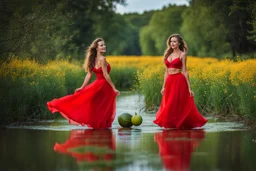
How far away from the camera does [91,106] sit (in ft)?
55.2

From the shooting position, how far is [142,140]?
45.6 ft

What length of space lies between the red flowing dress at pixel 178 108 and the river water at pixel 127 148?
0.27 metres

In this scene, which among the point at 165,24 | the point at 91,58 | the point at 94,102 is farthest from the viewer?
the point at 165,24

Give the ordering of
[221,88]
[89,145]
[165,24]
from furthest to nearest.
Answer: [165,24]
[221,88]
[89,145]

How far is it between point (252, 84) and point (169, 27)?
108 meters

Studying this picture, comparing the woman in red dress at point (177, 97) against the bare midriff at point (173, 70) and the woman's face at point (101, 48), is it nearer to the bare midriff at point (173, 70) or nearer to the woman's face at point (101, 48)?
the bare midriff at point (173, 70)

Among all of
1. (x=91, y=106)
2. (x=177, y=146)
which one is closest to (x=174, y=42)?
(x=91, y=106)

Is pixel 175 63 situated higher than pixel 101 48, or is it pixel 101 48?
pixel 101 48

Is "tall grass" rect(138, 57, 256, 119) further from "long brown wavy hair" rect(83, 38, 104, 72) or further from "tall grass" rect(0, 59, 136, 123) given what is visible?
"long brown wavy hair" rect(83, 38, 104, 72)

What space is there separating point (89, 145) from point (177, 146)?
5.32ft

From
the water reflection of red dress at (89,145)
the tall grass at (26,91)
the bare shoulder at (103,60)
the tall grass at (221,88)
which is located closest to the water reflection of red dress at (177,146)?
the water reflection of red dress at (89,145)

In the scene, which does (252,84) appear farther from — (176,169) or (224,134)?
(176,169)

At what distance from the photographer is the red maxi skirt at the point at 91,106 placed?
1670cm

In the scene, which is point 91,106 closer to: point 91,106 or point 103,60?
point 91,106
